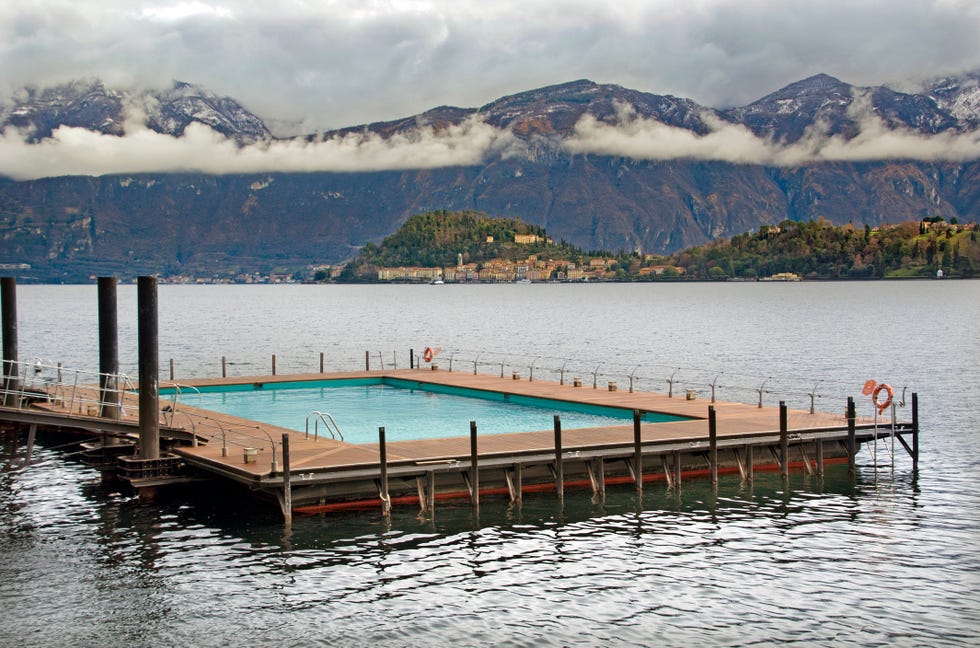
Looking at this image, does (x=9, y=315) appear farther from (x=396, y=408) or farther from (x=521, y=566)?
(x=521, y=566)

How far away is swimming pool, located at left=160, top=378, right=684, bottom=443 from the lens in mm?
37719

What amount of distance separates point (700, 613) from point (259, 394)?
3168 centimetres

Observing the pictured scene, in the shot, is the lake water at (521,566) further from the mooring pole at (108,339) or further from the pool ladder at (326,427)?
the pool ladder at (326,427)

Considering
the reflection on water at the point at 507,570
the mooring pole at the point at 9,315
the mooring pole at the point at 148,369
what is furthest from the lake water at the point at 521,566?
the mooring pole at the point at 9,315

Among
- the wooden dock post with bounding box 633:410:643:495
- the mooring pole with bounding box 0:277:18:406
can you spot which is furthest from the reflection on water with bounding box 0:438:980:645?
the mooring pole with bounding box 0:277:18:406

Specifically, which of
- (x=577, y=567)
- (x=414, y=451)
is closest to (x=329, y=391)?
(x=414, y=451)

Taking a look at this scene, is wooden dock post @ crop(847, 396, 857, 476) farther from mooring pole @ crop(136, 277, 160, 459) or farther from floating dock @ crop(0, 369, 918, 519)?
mooring pole @ crop(136, 277, 160, 459)

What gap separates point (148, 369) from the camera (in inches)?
1126

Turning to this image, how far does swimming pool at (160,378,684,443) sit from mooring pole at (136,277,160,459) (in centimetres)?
665

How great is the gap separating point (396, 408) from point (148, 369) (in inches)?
645

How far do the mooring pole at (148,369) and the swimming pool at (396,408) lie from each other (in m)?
6.65

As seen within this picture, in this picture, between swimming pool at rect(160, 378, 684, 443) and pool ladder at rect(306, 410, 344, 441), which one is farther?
swimming pool at rect(160, 378, 684, 443)

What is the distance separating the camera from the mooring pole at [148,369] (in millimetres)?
28609

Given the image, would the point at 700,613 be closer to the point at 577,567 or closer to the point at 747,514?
the point at 577,567
